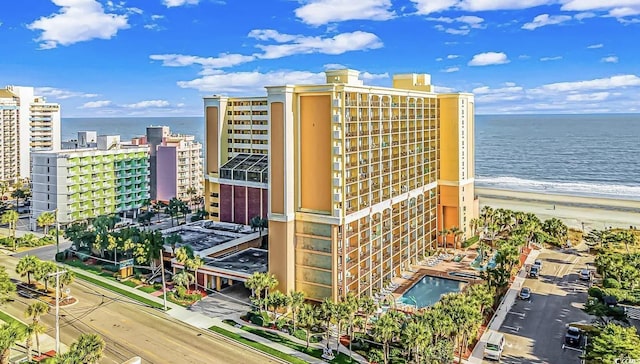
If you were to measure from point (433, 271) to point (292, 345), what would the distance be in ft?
87.2

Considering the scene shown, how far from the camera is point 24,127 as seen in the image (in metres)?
119

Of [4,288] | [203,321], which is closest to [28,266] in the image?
[4,288]

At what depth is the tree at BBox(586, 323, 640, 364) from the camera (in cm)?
3198

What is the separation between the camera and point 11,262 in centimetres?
6400

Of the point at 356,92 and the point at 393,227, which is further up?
the point at 356,92

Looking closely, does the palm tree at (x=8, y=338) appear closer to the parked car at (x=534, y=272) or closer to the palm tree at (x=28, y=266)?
the palm tree at (x=28, y=266)

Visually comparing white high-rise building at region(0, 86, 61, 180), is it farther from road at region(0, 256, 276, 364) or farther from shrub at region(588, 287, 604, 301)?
shrub at region(588, 287, 604, 301)

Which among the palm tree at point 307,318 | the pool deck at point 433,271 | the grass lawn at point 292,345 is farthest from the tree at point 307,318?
the pool deck at point 433,271

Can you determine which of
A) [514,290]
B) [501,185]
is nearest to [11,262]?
[514,290]

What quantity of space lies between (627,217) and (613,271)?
55614mm

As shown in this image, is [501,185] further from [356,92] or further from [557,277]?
[356,92]

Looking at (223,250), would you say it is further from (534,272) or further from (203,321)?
(534,272)

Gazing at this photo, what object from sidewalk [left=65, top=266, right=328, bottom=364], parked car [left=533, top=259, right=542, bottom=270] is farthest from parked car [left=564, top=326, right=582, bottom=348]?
sidewalk [left=65, top=266, right=328, bottom=364]

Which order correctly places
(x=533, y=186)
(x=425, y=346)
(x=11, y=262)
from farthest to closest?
(x=533, y=186) → (x=11, y=262) → (x=425, y=346)
